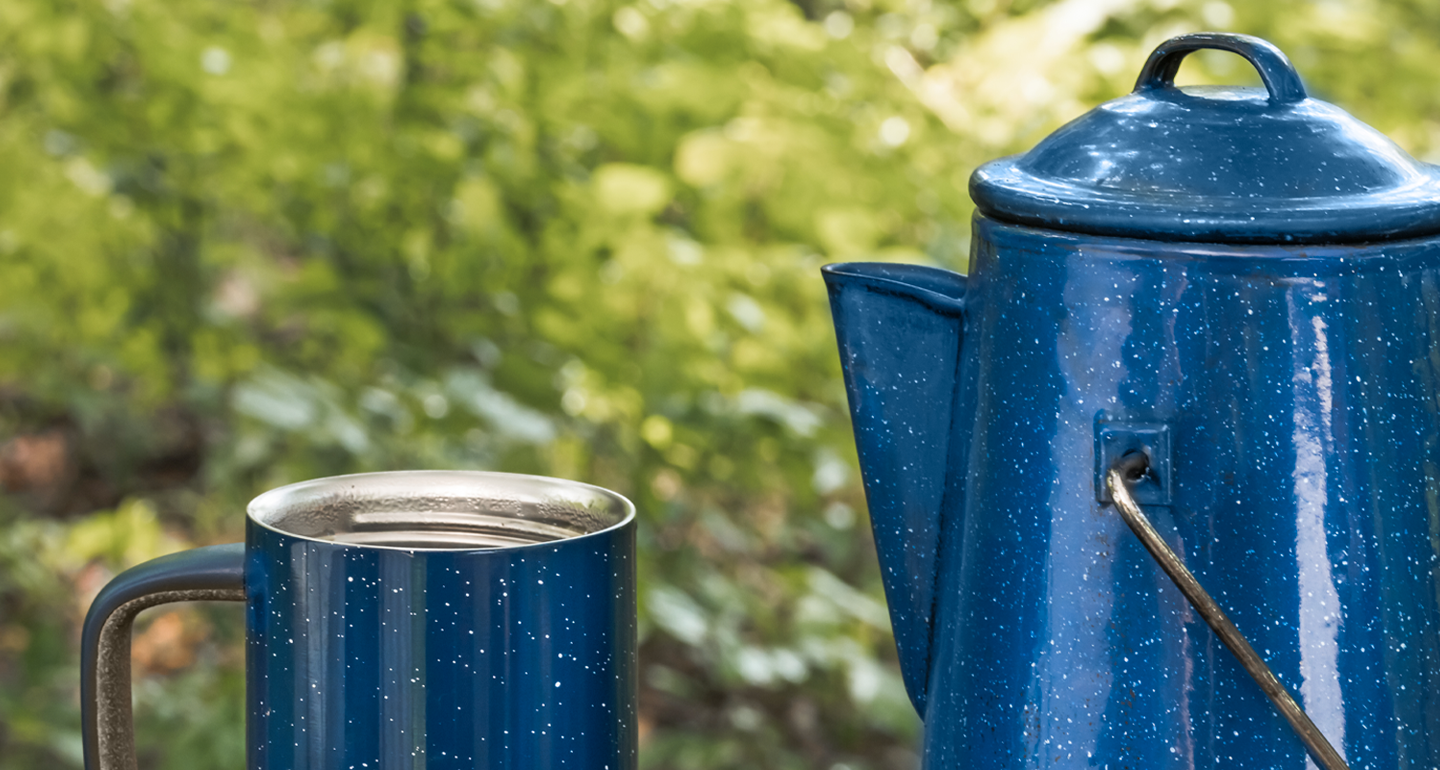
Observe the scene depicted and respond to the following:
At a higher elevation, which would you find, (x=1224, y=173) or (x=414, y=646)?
(x=1224, y=173)

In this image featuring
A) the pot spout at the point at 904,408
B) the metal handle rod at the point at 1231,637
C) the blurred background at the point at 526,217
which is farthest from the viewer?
the blurred background at the point at 526,217

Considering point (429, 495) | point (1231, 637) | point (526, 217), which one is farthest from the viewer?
point (526, 217)

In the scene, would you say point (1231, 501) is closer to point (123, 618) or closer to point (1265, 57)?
point (1265, 57)

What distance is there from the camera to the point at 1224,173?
0.47 m

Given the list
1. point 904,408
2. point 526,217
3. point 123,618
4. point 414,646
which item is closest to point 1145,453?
point 904,408

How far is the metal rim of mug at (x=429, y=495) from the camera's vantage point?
1.76 feet

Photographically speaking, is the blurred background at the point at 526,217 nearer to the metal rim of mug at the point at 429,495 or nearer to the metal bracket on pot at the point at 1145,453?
the metal rim of mug at the point at 429,495

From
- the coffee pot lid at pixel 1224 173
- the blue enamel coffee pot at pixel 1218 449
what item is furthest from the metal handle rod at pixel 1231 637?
the coffee pot lid at pixel 1224 173

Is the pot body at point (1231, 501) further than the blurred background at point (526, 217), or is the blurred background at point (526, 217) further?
the blurred background at point (526, 217)

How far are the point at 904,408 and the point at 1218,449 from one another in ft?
0.48

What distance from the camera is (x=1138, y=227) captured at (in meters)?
0.47

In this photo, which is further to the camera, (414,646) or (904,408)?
(904,408)

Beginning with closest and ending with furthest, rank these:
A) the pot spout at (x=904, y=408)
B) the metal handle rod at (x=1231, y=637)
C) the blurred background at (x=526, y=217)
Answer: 1. the metal handle rod at (x=1231, y=637)
2. the pot spout at (x=904, y=408)
3. the blurred background at (x=526, y=217)

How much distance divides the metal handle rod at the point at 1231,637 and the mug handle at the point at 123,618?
328mm
